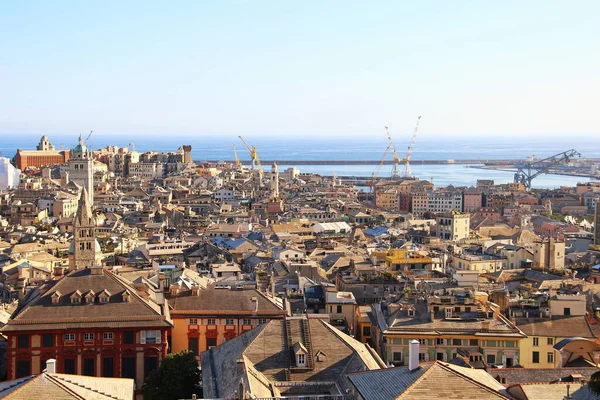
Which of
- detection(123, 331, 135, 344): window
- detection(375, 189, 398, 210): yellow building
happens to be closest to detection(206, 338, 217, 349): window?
detection(123, 331, 135, 344): window

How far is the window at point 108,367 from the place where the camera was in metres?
27.5

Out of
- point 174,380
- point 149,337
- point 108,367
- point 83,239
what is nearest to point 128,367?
point 108,367

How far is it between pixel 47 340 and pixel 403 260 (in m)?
22.4

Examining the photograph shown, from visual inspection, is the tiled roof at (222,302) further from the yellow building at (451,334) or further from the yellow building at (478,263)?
the yellow building at (478,263)

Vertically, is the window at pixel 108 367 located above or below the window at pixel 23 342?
below

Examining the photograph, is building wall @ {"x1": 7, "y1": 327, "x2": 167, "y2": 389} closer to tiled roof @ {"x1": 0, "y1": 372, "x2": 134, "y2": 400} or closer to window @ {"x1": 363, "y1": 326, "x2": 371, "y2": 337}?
tiled roof @ {"x1": 0, "y1": 372, "x2": 134, "y2": 400}

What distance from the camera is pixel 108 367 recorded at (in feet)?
90.5

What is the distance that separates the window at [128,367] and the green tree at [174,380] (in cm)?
251

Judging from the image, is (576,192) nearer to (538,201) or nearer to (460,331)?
(538,201)

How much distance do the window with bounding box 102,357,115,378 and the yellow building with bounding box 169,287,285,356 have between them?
7.23 feet

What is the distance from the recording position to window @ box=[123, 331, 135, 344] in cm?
2767

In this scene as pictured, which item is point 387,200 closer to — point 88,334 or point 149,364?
point 149,364

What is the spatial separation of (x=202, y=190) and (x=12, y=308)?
82820 mm

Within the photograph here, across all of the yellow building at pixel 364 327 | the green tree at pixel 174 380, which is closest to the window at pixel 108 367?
the green tree at pixel 174 380
